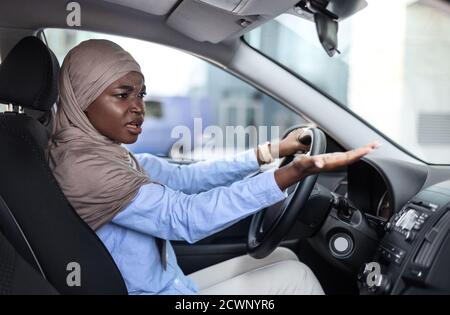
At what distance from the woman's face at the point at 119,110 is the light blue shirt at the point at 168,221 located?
0.54 ft

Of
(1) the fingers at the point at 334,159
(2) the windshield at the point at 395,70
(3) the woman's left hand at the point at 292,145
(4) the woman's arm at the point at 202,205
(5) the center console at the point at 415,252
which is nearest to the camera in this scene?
(1) the fingers at the point at 334,159

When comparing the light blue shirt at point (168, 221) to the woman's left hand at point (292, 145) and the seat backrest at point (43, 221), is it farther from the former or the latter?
the woman's left hand at point (292, 145)

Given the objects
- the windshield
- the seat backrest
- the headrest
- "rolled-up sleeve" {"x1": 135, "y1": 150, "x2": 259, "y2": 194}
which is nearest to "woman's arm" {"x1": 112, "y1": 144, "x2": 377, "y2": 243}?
the seat backrest

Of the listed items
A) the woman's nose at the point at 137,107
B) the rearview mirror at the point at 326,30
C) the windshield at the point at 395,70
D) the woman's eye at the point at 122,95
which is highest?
the windshield at the point at 395,70

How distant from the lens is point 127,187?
1.24 meters

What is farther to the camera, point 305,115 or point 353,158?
point 305,115

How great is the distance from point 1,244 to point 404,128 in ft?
11.9

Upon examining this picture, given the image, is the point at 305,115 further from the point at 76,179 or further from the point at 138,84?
the point at 76,179

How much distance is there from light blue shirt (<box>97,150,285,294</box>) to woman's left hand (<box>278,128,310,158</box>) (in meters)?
0.34

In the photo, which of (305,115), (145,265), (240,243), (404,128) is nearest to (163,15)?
(305,115)

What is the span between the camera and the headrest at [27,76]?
1.31m

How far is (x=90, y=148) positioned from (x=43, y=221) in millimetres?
202

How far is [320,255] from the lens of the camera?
186 cm

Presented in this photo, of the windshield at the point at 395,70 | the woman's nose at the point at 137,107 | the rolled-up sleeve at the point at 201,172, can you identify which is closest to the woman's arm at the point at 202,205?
the woman's nose at the point at 137,107
